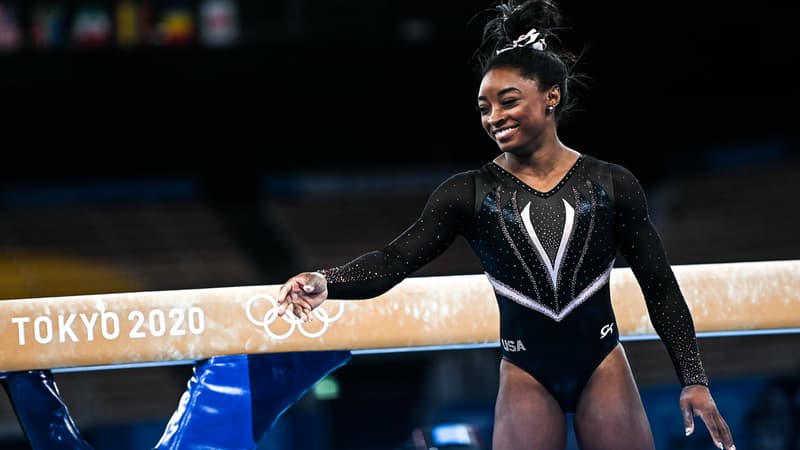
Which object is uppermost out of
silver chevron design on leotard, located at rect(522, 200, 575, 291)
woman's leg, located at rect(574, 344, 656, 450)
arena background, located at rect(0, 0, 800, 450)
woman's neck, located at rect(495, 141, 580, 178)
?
arena background, located at rect(0, 0, 800, 450)

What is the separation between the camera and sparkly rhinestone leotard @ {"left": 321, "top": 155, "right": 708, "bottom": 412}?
7.43ft

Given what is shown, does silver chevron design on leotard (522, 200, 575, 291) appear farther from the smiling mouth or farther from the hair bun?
the hair bun

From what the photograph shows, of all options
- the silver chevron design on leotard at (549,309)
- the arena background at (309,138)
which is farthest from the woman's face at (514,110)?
the arena background at (309,138)

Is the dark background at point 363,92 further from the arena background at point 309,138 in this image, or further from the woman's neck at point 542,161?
the woman's neck at point 542,161

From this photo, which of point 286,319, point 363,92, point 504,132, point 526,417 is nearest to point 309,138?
point 363,92

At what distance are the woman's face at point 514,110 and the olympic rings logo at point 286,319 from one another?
0.90 m

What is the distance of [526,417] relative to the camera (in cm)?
226

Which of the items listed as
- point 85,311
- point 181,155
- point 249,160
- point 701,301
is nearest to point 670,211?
point 249,160

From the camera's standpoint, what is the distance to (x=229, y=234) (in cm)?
1088

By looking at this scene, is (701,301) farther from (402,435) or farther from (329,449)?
(329,449)

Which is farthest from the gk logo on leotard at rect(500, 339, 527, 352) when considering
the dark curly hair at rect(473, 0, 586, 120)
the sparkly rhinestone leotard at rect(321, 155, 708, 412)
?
the dark curly hair at rect(473, 0, 586, 120)

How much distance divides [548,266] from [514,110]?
0.38m

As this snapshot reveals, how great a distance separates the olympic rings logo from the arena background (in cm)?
527

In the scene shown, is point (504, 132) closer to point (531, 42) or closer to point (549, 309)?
point (531, 42)
